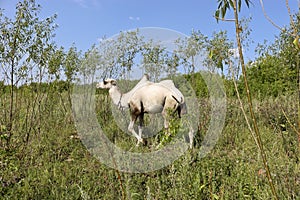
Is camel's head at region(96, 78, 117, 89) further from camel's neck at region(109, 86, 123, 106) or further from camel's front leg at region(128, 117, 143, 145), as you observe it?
camel's front leg at region(128, 117, 143, 145)

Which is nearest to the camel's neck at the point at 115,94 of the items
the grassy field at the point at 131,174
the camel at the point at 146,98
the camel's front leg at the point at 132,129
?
the camel at the point at 146,98

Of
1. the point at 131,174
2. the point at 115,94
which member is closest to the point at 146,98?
the point at 115,94

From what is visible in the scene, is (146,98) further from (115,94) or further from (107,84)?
(107,84)

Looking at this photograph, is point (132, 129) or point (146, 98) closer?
point (146, 98)

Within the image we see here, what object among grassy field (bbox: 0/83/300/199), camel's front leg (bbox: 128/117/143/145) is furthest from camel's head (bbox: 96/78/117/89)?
grassy field (bbox: 0/83/300/199)

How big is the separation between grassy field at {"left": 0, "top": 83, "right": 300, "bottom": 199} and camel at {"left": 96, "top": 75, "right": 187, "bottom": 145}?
0.57m

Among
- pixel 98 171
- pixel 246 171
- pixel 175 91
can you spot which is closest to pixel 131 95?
pixel 175 91

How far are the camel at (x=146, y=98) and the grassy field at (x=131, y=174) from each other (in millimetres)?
572

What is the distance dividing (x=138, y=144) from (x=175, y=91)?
1022 mm

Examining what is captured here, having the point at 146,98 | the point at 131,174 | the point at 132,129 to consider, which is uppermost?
the point at 146,98

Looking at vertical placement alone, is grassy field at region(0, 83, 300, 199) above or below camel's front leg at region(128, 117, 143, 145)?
below

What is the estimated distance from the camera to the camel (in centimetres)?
413

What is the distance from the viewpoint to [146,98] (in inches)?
166

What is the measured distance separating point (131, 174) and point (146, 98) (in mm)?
1299
